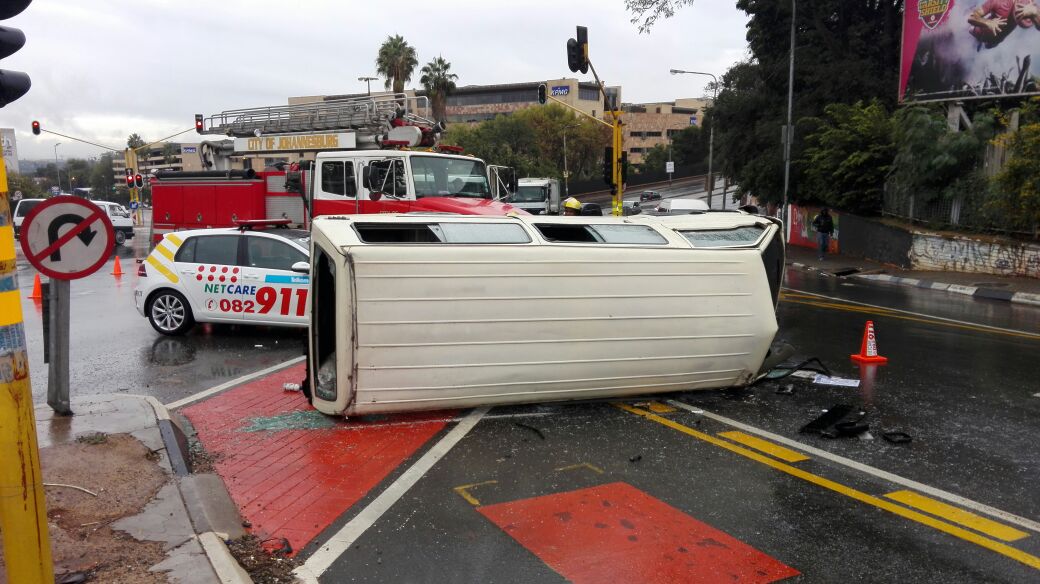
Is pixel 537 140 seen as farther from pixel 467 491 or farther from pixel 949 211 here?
pixel 467 491

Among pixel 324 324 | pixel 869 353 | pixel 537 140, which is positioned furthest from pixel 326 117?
pixel 537 140

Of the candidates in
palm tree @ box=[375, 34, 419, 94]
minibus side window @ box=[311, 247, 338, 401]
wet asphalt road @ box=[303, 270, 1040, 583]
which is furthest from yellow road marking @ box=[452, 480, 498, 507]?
palm tree @ box=[375, 34, 419, 94]

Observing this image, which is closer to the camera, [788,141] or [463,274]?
[463,274]

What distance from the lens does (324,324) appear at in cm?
739

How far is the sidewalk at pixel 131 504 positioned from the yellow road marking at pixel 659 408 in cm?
382

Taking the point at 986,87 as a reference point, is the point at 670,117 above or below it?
above

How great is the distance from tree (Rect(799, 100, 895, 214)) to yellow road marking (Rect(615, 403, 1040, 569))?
21797 millimetres

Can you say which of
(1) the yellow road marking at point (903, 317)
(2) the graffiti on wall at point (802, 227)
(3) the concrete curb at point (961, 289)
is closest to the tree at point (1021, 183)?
(3) the concrete curb at point (961, 289)

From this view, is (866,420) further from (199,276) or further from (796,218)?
(796,218)

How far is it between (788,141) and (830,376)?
21.5 metres

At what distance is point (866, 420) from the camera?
6980mm

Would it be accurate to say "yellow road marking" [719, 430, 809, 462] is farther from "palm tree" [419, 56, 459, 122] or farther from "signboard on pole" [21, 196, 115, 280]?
"palm tree" [419, 56, 459, 122]

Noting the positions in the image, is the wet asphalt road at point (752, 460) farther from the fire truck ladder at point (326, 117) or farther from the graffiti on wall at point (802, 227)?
the graffiti on wall at point (802, 227)

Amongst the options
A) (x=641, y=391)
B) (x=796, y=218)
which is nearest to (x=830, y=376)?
(x=641, y=391)
